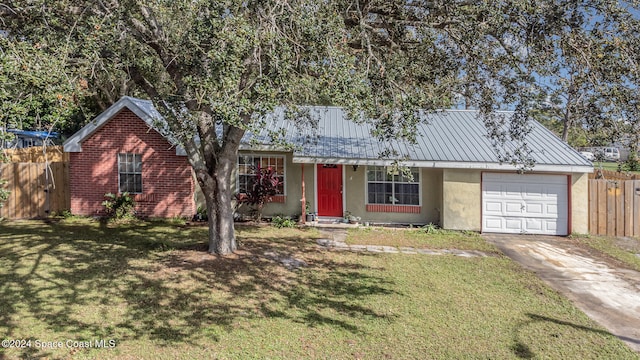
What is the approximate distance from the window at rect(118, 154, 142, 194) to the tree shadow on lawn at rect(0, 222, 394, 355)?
3.35 meters

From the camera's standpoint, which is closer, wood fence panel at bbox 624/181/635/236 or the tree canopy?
the tree canopy

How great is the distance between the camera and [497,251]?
10383 millimetres

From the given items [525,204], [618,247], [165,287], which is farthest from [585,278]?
[165,287]

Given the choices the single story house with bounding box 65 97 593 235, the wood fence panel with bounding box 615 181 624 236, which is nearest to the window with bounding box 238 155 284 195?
the single story house with bounding box 65 97 593 235

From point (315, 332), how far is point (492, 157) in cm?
952

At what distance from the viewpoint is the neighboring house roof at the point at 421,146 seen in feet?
39.8

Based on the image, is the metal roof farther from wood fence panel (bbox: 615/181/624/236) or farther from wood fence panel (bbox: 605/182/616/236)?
wood fence panel (bbox: 615/181/624/236)

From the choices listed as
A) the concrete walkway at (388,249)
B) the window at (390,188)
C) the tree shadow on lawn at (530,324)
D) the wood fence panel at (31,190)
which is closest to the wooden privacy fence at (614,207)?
the concrete walkway at (388,249)

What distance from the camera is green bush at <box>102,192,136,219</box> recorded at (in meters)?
12.9

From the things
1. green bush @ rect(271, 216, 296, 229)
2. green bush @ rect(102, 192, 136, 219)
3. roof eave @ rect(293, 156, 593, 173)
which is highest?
roof eave @ rect(293, 156, 593, 173)

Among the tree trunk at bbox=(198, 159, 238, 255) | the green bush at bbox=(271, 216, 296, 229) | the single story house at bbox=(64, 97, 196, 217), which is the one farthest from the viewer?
the single story house at bbox=(64, 97, 196, 217)

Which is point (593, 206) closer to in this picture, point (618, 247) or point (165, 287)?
point (618, 247)

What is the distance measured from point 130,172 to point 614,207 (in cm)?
1660

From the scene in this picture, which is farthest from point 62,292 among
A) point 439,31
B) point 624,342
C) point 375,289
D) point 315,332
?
point 624,342
